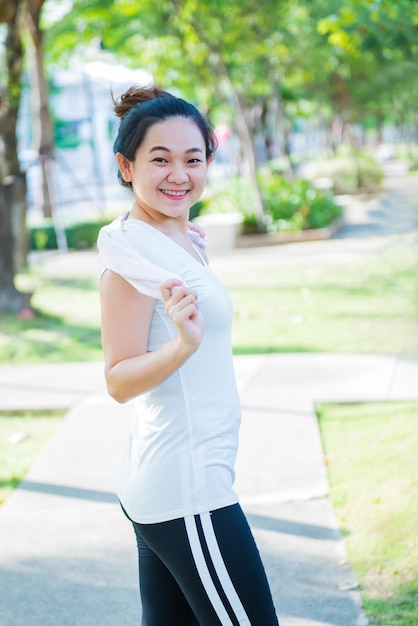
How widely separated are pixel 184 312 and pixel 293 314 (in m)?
7.68

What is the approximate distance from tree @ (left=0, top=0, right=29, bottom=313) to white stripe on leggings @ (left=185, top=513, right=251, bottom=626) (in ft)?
29.3

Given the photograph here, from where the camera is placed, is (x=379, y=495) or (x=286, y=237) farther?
(x=286, y=237)

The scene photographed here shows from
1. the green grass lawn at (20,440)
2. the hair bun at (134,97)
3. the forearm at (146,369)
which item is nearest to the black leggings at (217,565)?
the forearm at (146,369)

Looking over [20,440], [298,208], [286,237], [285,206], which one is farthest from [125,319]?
[285,206]

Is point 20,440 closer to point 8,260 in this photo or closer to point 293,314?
point 293,314

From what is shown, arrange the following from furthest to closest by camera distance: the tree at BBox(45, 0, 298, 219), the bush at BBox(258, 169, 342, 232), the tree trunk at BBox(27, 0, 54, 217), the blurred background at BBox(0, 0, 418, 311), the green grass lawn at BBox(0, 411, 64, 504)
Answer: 1. the tree trunk at BBox(27, 0, 54, 217)
2. the bush at BBox(258, 169, 342, 232)
3. the tree at BBox(45, 0, 298, 219)
4. the blurred background at BBox(0, 0, 418, 311)
5. the green grass lawn at BBox(0, 411, 64, 504)

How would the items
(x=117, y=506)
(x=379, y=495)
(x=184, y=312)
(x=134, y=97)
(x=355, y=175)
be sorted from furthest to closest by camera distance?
(x=355, y=175), (x=117, y=506), (x=379, y=495), (x=134, y=97), (x=184, y=312)

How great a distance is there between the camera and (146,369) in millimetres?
1872

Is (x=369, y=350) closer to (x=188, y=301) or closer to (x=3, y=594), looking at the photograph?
(x=3, y=594)

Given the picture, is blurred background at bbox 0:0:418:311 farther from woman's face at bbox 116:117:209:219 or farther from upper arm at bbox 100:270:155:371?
upper arm at bbox 100:270:155:371

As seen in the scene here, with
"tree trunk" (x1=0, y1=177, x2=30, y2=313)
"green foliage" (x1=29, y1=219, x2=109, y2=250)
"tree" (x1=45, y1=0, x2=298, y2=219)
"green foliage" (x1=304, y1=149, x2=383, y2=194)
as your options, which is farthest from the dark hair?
"green foliage" (x1=304, y1=149, x2=383, y2=194)

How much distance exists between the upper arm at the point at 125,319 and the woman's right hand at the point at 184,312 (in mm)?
106

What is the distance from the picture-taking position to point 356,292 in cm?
1039

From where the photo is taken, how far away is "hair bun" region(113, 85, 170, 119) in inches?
85.4
